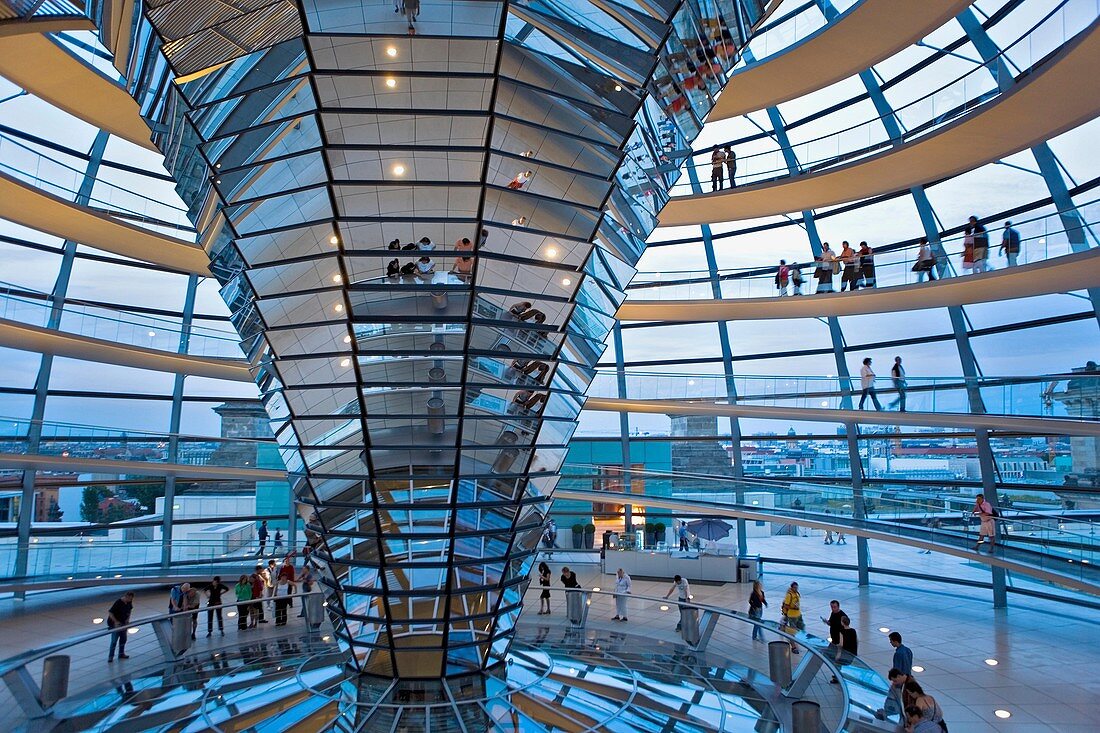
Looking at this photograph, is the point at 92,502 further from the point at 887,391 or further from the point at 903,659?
the point at 887,391

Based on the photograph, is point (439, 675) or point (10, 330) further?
point (10, 330)

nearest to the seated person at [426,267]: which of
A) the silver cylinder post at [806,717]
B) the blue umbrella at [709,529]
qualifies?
the silver cylinder post at [806,717]

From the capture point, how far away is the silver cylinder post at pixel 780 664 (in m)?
14.9

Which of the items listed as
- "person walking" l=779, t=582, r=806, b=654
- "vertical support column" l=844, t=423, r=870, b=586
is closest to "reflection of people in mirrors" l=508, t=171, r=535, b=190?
"person walking" l=779, t=582, r=806, b=654

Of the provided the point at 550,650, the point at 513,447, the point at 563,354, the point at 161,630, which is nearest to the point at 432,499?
the point at 513,447

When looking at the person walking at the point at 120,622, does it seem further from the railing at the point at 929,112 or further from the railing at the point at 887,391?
the railing at the point at 929,112

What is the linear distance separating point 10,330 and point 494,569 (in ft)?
55.2

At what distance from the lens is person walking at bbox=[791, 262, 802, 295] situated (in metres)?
26.0

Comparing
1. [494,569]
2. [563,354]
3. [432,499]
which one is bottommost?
[494,569]

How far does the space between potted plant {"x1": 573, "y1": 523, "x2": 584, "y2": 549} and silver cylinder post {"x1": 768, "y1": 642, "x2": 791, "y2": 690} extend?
16.8 m

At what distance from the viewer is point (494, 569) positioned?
1405 cm

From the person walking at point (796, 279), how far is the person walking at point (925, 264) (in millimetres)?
3752

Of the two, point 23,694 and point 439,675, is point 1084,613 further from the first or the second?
point 23,694

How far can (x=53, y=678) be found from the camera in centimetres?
1334
